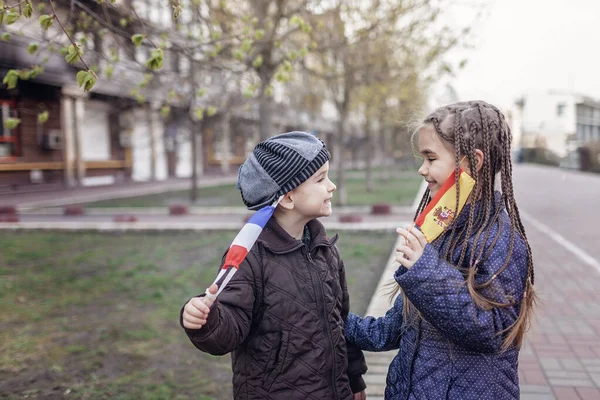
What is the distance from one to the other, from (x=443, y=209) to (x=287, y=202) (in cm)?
57

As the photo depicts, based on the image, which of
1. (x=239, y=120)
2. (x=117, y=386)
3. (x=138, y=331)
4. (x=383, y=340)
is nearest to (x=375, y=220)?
(x=239, y=120)

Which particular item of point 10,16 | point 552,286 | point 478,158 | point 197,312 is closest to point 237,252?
point 197,312

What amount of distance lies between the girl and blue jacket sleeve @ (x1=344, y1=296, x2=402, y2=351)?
4.9 inches

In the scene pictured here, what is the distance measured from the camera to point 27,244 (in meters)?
8.73

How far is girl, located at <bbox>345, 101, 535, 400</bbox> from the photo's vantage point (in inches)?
58.2

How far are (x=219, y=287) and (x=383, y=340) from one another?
32.6 inches

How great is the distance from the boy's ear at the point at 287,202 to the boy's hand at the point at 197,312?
0.52 metres

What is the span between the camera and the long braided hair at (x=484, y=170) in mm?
1591

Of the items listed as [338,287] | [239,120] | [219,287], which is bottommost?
[338,287]

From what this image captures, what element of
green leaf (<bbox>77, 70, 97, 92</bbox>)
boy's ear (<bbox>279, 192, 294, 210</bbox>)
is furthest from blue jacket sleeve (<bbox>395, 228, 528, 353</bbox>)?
green leaf (<bbox>77, 70, 97, 92</bbox>)

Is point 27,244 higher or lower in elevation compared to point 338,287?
lower

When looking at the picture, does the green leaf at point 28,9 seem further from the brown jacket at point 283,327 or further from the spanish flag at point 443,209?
the spanish flag at point 443,209

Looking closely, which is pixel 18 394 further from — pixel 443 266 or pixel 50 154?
pixel 50 154

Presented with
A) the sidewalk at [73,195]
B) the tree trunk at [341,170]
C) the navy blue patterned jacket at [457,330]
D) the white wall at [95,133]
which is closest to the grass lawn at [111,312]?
the navy blue patterned jacket at [457,330]
